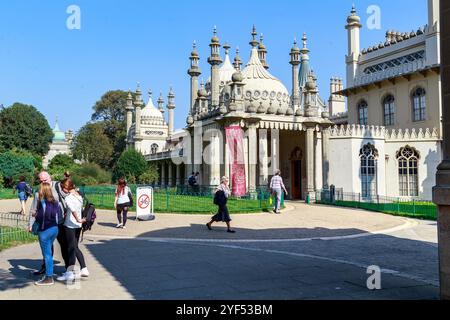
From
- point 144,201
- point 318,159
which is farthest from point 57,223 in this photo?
point 318,159

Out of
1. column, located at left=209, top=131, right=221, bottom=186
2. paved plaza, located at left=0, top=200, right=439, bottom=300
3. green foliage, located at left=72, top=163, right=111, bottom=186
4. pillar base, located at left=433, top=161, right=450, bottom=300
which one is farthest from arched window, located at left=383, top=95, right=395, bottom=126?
pillar base, located at left=433, top=161, right=450, bottom=300

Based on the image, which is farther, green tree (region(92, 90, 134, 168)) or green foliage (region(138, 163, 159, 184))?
green tree (region(92, 90, 134, 168))

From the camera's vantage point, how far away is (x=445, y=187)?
5562mm

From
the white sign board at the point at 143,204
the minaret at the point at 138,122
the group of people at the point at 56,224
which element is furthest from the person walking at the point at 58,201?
the minaret at the point at 138,122

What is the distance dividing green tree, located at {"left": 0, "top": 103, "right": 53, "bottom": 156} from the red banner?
45.8 metres

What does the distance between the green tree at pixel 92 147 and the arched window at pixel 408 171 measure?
43.5 meters

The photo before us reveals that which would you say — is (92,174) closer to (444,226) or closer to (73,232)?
(73,232)

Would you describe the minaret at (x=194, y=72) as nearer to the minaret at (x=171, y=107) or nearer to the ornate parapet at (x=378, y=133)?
the ornate parapet at (x=378, y=133)

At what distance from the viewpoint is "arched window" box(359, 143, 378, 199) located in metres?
30.0

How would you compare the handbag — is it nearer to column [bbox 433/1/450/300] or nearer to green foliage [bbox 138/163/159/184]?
column [bbox 433/1/450/300]

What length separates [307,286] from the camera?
642 centimetres

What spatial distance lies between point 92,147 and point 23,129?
996 cm

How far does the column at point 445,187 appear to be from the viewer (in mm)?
5496
